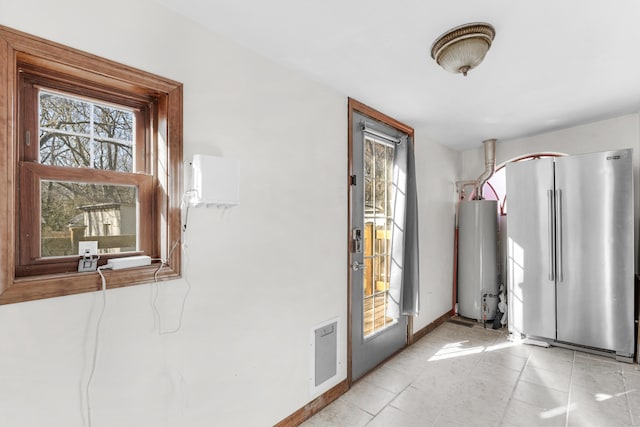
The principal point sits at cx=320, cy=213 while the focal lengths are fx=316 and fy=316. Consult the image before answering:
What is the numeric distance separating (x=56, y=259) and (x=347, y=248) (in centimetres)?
182

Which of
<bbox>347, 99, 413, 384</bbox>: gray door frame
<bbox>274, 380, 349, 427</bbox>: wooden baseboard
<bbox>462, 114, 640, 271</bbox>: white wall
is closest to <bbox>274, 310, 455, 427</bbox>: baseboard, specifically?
<bbox>274, 380, 349, 427</bbox>: wooden baseboard

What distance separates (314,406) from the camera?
7.25ft

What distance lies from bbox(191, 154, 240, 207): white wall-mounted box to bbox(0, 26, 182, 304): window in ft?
0.30

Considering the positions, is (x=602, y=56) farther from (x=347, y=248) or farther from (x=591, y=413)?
(x=591, y=413)

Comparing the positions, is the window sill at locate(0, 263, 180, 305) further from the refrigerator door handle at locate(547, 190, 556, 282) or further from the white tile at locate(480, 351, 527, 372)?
the refrigerator door handle at locate(547, 190, 556, 282)

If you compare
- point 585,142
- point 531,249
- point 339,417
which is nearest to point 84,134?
point 339,417

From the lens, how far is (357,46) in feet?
6.01

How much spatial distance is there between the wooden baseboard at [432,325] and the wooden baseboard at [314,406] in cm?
128

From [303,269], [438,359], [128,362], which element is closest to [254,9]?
[303,269]

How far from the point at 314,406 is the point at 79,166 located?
2.03m

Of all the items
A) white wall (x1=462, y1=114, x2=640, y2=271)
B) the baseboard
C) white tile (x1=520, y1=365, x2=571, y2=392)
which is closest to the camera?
the baseboard

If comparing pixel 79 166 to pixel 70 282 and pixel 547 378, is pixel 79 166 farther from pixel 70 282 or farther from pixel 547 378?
pixel 547 378

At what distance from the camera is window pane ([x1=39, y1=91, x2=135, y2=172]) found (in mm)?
1237

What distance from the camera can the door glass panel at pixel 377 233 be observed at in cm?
285
